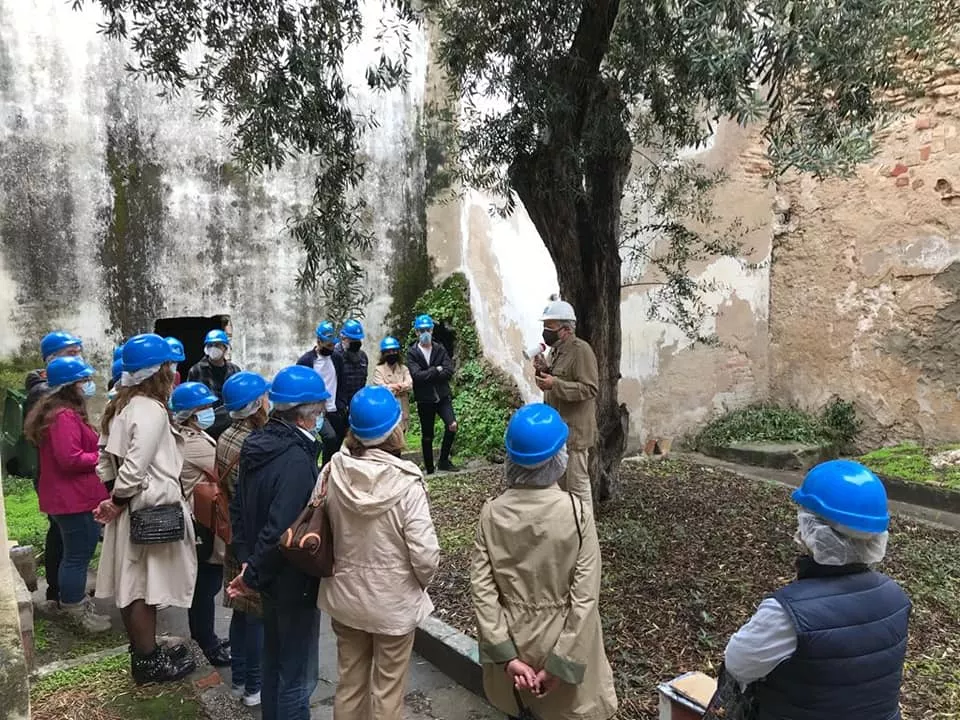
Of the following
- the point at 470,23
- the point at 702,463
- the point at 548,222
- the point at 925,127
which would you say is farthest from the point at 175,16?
the point at 925,127

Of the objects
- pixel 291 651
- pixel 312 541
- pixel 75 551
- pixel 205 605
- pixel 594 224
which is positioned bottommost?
pixel 205 605

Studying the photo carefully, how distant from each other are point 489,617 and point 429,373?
218 inches

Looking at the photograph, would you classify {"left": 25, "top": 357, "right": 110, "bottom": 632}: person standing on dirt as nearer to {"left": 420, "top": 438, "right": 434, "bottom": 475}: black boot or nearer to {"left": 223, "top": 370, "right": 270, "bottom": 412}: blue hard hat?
{"left": 223, "top": 370, "right": 270, "bottom": 412}: blue hard hat

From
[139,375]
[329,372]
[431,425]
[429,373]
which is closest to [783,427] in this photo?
[431,425]

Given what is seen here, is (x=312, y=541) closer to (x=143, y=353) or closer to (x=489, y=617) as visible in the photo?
(x=489, y=617)

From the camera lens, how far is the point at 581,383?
521 cm

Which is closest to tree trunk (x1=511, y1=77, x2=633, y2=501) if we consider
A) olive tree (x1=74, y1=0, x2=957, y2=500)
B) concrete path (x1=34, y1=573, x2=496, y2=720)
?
olive tree (x1=74, y1=0, x2=957, y2=500)

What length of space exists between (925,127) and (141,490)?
8.65 meters

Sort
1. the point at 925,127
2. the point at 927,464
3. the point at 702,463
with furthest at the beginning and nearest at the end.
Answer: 1. the point at 702,463
2. the point at 925,127
3. the point at 927,464

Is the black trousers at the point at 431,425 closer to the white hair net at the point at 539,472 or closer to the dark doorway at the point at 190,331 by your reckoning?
the dark doorway at the point at 190,331

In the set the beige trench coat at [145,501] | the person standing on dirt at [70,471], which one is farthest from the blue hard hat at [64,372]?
the beige trench coat at [145,501]

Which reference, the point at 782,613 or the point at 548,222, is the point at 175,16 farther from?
the point at 782,613

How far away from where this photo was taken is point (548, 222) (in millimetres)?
5547

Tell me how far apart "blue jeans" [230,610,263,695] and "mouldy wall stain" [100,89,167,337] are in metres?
7.45
